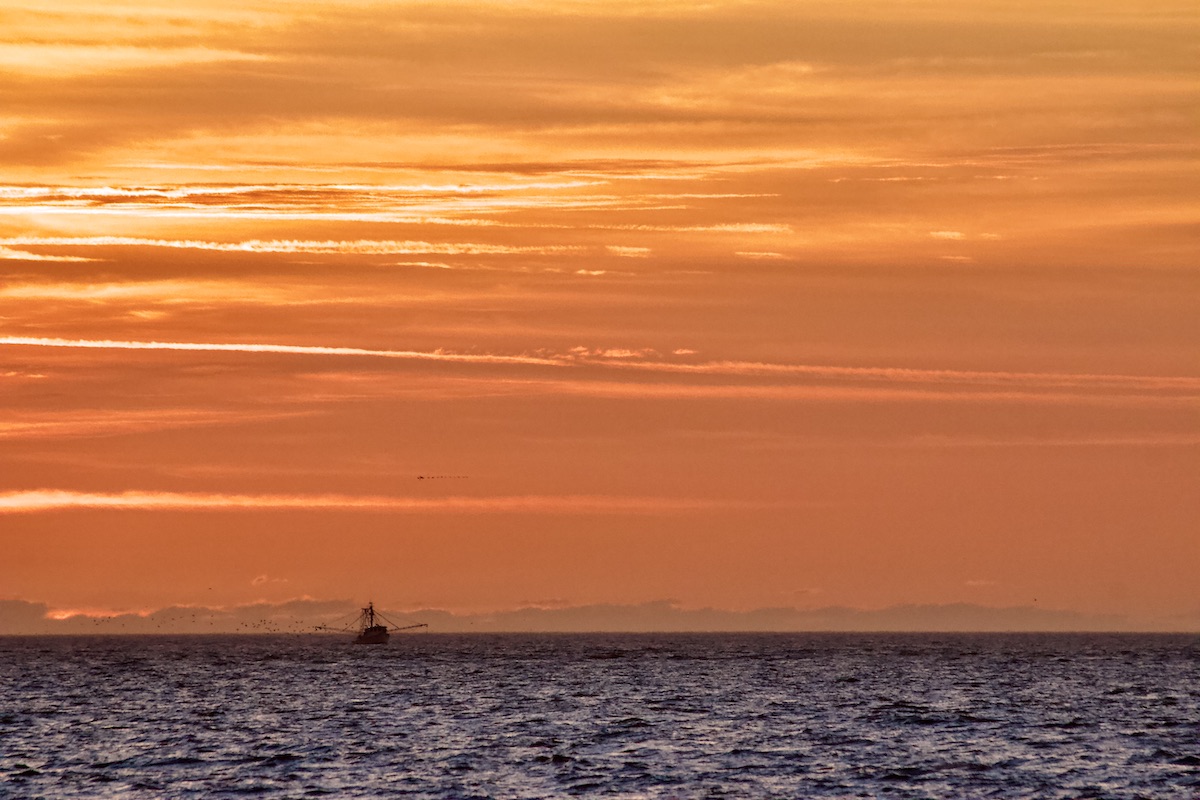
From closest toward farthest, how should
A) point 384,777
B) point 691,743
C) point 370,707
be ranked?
point 384,777 < point 691,743 < point 370,707

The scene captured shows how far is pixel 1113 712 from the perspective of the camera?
449ft

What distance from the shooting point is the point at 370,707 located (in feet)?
479

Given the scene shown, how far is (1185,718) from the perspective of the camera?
130625mm

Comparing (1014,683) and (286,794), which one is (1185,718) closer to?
(1014,683)

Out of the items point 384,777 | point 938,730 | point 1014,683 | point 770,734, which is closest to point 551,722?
point 770,734

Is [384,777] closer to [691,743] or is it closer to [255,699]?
[691,743]

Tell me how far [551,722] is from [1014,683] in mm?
79773

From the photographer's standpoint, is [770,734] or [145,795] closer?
[145,795]

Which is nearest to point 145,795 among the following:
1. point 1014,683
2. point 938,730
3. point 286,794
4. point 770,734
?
point 286,794

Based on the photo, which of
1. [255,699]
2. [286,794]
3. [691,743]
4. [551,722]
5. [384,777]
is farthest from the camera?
[255,699]

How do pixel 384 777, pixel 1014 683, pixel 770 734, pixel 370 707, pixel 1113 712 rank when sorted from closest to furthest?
pixel 384 777
pixel 770 734
pixel 1113 712
pixel 370 707
pixel 1014 683

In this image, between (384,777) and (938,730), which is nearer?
(384,777)

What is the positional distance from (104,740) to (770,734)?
42.5 meters

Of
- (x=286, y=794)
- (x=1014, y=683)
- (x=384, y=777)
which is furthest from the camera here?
(x=1014, y=683)
